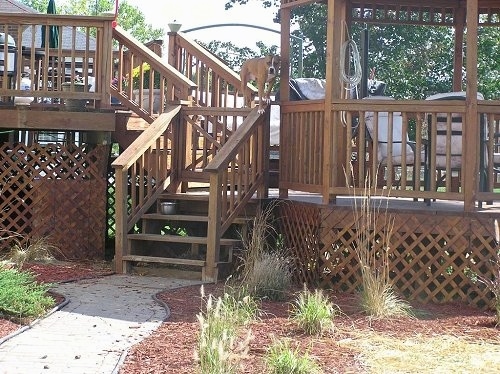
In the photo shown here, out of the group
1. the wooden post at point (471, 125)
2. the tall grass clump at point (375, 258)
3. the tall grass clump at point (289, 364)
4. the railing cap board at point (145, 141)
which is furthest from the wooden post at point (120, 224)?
the tall grass clump at point (289, 364)

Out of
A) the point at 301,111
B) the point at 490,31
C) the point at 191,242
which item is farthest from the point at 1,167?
the point at 490,31

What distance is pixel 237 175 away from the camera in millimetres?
10328

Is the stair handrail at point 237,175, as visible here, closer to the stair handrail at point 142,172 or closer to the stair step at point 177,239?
the stair step at point 177,239

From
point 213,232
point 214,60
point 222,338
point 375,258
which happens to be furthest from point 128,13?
point 222,338

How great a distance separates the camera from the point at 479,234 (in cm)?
827

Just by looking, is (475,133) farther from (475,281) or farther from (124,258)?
(124,258)

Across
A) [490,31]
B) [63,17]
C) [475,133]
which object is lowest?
[475,133]

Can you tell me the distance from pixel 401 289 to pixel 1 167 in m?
4.95

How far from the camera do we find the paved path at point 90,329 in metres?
5.77

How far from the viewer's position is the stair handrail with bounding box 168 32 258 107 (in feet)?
38.5

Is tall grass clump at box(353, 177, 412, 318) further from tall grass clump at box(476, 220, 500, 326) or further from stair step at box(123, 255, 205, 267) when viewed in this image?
stair step at box(123, 255, 205, 267)

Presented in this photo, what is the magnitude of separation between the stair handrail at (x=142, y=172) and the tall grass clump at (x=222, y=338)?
253cm

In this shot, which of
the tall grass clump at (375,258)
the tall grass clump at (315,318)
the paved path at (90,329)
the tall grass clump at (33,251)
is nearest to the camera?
the paved path at (90,329)

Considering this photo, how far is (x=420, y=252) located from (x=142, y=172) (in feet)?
10.1
